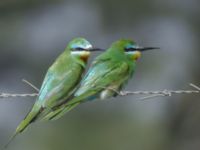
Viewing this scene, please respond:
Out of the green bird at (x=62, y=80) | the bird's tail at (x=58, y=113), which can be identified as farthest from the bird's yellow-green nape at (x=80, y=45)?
the bird's tail at (x=58, y=113)

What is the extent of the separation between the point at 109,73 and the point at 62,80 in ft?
0.61

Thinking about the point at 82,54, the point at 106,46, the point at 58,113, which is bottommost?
the point at 106,46

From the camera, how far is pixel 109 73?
3.35 metres

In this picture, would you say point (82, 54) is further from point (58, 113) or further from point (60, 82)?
point (58, 113)

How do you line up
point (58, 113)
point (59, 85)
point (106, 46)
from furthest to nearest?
point (106, 46), point (59, 85), point (58, 113)

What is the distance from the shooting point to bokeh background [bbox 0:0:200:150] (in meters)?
7.84

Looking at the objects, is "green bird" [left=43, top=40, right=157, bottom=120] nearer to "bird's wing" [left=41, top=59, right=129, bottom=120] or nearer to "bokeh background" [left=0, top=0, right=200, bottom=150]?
"bird's wing" [left=41, top=59, right=129, bottom=120]

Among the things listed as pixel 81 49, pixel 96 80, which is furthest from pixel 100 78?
pixel 81 49

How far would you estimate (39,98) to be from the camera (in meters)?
3.25

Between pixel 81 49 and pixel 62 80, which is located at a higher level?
pixel 81 49

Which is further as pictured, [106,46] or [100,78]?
[106,46]

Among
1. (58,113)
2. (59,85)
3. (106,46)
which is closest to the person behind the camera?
(58,113)

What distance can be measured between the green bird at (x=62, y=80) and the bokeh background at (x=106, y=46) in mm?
4198

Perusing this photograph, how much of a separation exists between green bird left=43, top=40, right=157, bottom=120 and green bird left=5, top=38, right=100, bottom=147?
0.11 ft
